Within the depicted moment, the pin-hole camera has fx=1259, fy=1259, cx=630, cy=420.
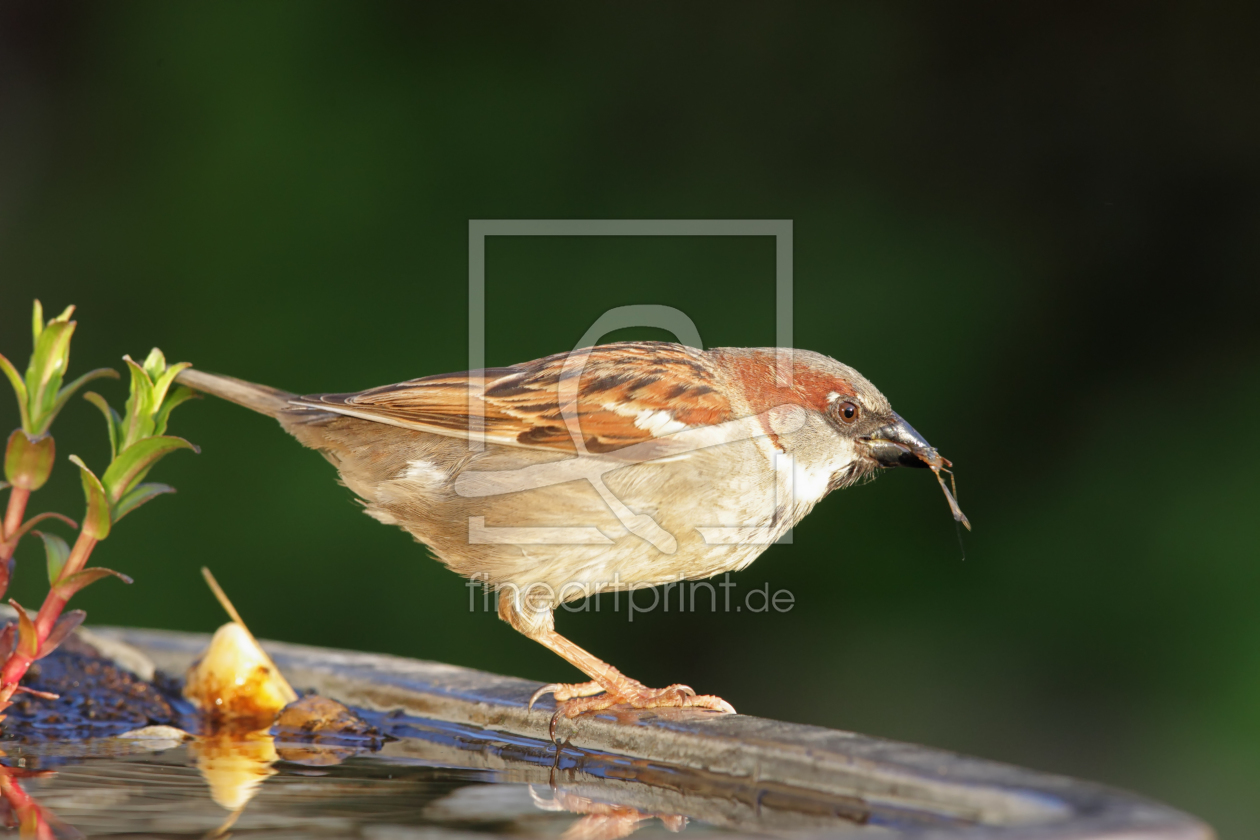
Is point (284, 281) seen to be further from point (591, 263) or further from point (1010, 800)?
point (1010, 800)

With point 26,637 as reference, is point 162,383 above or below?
above

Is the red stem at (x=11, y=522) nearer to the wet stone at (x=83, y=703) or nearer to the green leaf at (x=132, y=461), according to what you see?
the green leaf at (x=132, y=461)

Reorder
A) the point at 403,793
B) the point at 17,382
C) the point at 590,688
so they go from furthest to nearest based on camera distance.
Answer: the point at 590,688, the point at 17,382, the point at 403,793

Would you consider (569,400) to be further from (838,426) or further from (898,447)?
(898,447)

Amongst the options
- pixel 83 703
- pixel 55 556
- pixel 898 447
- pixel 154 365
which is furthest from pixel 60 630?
pixel 898 447

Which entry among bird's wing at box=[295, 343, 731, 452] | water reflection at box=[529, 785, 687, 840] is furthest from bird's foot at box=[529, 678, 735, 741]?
bird's wing at box=[295, 343, 731, 452]

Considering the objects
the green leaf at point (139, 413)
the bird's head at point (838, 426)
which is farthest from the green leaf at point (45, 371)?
the bird's head at point (838, 426)
